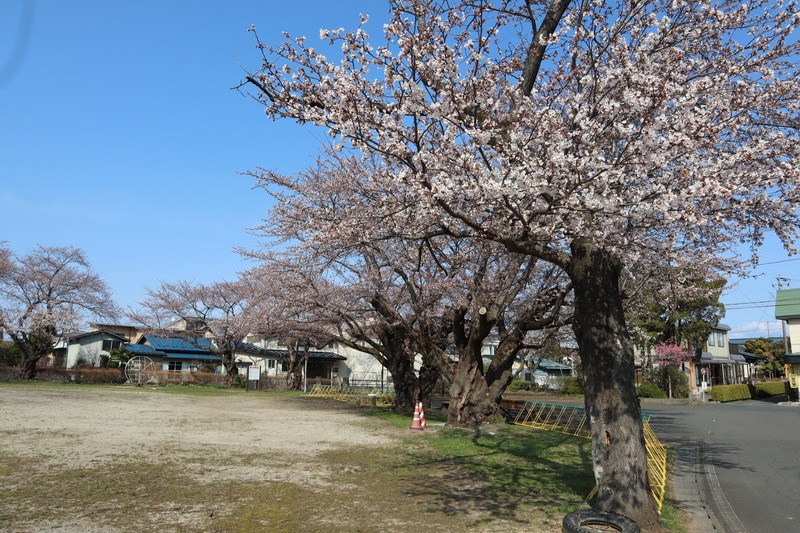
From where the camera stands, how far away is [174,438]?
12016 mm

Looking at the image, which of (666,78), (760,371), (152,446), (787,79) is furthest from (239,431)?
(760,371)

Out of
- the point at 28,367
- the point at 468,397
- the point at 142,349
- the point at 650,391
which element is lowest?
the point at 650,391

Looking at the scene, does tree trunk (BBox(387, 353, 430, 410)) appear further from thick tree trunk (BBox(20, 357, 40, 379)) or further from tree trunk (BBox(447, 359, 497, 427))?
thick tree trunk (BBox(20, 357, 40, 379))

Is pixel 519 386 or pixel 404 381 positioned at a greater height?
pixel 404 381

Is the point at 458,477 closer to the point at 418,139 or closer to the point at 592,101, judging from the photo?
the point at 418,139

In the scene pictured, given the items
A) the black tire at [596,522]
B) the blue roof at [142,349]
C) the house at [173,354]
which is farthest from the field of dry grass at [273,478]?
the house at [173,354]

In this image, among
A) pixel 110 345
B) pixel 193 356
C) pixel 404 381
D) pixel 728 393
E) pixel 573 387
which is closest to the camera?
pixel 404 381

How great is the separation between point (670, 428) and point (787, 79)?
14.4m

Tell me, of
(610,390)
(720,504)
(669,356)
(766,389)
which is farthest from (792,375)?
(610,390)

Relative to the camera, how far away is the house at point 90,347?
45906mm

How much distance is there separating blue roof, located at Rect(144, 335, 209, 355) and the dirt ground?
27.5 m

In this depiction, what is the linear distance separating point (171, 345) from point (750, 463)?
4652cm

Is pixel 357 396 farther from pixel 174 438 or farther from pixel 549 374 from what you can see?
pixel 549 374

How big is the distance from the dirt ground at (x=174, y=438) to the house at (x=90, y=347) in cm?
2846
